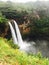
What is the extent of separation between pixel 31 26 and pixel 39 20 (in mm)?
2518

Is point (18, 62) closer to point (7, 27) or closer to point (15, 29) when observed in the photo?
point (7, 27)

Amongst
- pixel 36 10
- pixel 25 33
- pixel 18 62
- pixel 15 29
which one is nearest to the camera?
pixel 18 62

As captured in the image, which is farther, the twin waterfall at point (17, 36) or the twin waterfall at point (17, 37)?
the twin waterfall at point (17, 36)

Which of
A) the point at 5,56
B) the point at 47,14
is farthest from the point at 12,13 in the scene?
the point at 5,56

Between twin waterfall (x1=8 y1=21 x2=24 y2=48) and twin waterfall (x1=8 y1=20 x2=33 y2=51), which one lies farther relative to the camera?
twin waterfall (x1=8 y1=20 x2=33 y2=51)

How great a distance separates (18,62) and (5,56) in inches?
41.3

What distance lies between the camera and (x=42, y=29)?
39.2m

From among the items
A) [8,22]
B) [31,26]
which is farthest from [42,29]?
[8,22]

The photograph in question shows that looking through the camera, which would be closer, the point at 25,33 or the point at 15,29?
the point at 15,29

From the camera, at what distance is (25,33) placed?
3725 cm

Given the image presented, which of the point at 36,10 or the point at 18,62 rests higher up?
the point at 18,62

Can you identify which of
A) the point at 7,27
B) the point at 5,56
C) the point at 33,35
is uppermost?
the point at 5,56

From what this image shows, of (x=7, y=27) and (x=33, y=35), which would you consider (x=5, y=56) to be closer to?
(x=7, y=27)

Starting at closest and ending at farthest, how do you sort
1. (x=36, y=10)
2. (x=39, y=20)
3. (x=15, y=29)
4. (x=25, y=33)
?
(x=15, y=29) < (x=25, y=33) < (x=39, y=20) < (x=36, y=10)
